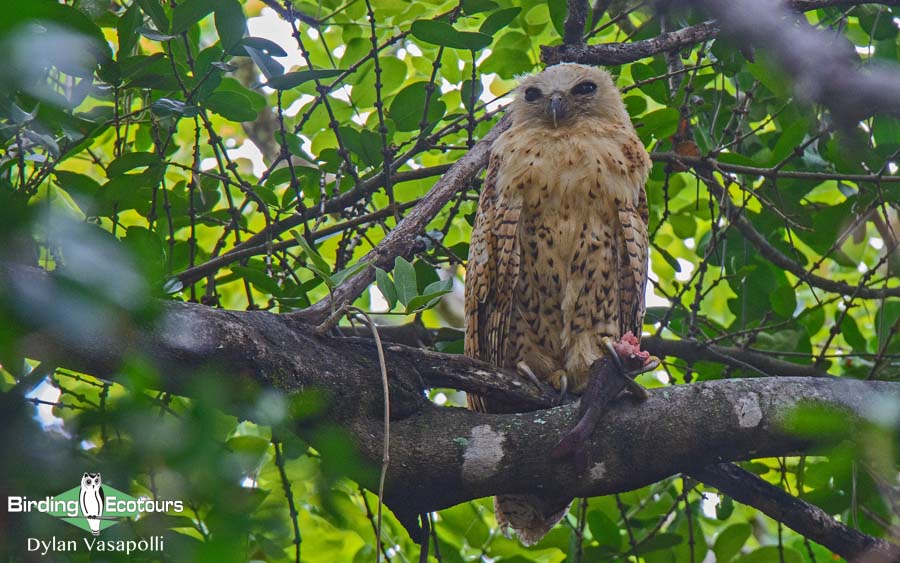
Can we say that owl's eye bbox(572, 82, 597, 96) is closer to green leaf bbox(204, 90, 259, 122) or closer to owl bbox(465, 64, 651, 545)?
owl bbox(465, 64, 651, 545)

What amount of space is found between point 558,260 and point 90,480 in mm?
3084

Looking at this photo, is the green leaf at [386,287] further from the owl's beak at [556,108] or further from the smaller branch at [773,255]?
the smaller branch at [773,255]

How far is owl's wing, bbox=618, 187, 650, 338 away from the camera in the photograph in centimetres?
387

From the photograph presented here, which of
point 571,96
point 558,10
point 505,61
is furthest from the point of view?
point 505,61

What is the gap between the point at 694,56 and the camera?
555cm

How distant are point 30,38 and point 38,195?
255 centimetres

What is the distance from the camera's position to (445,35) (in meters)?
3.35

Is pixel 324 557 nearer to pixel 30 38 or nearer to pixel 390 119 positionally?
pixel 390 119

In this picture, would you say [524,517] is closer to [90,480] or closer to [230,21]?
[230,21]

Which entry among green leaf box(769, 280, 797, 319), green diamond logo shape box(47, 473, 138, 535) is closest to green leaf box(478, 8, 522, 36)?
green leaf box(769, 280, 797, 319)

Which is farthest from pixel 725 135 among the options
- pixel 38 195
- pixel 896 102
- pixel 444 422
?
pixel 896 102

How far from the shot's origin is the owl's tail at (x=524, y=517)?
11.6ft

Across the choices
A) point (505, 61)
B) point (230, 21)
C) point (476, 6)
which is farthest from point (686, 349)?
point (230, 21)

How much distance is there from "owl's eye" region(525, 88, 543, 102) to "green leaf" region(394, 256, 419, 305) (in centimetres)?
215
